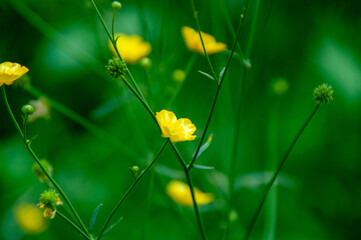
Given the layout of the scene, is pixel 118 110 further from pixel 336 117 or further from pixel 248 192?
pixel 336 117

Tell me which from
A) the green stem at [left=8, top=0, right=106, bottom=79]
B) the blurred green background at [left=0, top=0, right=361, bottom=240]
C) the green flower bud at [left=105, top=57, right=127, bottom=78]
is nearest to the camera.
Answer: the green flower bud at [left=105, top=57, right=127, bottom=78]

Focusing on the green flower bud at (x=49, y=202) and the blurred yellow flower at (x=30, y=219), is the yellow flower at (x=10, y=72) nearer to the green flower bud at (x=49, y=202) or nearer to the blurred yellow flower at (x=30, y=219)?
the green flower bud at (x=49, y=202)

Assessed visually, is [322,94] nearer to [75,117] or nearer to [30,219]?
[75,117]

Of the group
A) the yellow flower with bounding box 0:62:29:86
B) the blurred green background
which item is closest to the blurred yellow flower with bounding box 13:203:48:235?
the blurred green background

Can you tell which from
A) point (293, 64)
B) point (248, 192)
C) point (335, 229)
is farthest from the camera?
point (293, 64)

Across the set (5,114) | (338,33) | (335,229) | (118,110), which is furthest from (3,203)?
(338,33)

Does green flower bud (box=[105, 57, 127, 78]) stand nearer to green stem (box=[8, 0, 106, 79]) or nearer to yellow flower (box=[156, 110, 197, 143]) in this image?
yellow flower (box=[156, 110, 197, 143])

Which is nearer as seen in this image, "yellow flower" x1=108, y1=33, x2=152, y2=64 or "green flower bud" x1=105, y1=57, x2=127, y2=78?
"green flower bud" x1=105, y1=57, x2=127, y2=78
